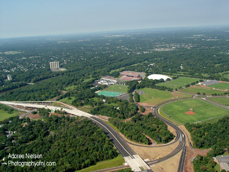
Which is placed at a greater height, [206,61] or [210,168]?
[206,61]

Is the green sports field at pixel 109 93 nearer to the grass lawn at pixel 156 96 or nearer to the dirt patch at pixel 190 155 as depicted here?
the grass lawn at pixel 156 96

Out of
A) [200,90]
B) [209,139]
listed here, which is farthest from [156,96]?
[209,139]

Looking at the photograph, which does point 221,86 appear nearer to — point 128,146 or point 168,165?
point 128,146

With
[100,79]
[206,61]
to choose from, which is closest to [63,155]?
[100,79]

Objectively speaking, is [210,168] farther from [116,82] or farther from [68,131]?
[116,82]

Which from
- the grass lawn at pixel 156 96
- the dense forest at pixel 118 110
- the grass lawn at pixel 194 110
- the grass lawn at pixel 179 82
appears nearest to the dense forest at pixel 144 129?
the dense forest at pixel 118 110

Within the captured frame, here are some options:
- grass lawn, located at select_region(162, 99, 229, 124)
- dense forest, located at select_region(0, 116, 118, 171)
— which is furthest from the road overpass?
grass lawn, located at select_region(162, 99, 229, 124)
